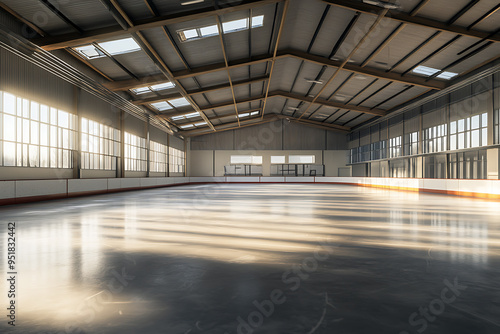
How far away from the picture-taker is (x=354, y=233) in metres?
6.67

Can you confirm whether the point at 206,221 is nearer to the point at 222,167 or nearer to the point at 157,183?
the point at 157,183

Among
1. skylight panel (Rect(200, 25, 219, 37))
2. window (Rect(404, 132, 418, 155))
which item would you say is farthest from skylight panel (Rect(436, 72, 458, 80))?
skylight panel (Rect(200, 25, 219, 37))

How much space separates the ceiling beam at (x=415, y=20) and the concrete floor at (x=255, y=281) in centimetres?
1140

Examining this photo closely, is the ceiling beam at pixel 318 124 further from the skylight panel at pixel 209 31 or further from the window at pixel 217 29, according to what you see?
the skylight panel at pixel 209 31

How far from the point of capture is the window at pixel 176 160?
3775cm

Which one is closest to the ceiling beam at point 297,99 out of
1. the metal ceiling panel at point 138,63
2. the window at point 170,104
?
the window at point 170,104

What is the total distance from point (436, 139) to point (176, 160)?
28.4 m

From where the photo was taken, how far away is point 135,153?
1037 inches

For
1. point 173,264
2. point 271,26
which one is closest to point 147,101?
point 271,26

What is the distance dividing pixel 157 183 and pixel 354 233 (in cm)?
2619

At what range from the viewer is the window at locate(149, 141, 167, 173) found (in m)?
30.8

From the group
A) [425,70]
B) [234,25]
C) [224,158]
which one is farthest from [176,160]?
[425,70]

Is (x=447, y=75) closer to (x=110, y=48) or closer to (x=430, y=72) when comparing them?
(x=430, y=72)

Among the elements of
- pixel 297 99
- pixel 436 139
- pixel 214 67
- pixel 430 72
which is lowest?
pixel 436 139
